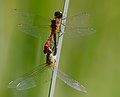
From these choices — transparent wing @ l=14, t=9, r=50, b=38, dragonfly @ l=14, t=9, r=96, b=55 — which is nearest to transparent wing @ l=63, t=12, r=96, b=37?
dragonfly @ l=14, t=9, r=96, b=55

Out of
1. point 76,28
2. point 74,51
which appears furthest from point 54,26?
point 74,51

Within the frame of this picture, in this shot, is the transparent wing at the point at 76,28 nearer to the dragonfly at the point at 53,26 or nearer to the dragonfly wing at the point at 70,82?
the dragonfly at the point at 53,26

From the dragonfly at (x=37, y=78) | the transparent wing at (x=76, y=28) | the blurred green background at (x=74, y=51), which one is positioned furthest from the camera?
the blurred green background at (x=74, y=51)

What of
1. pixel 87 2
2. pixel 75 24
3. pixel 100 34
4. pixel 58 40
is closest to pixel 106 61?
pixel 100 34

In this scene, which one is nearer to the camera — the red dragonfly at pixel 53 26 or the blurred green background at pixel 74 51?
the red dragonfly at pixel 53 26

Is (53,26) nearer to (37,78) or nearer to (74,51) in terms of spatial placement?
(37,78)

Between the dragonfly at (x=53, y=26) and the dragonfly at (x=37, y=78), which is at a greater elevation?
the dragonfly at (x=53, y=26)

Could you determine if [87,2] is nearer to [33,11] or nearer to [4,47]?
[33,11]

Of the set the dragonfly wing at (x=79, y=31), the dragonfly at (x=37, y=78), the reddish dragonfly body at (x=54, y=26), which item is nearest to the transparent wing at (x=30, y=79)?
the dragonfly at (x=37, y=78)
